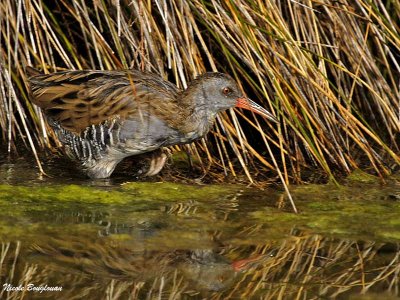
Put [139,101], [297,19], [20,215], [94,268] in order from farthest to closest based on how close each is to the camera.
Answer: [297,19], [139,101], [20,215], [94,268]

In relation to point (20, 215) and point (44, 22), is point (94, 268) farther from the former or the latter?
point (44, 22)

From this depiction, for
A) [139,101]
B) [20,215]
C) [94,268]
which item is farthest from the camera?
[139,101]

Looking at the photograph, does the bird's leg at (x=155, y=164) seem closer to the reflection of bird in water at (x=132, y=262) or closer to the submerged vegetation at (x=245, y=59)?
the submerged vegetation at (x=245, y=59)

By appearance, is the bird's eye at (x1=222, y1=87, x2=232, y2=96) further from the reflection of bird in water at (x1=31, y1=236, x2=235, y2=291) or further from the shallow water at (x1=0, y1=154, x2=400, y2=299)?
the reflection of bird in water at (x1=31, y1=236, x2=235, y2=291)

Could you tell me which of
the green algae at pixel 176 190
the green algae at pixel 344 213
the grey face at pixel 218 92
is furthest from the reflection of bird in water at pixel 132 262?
the grey face at pixel 218 92

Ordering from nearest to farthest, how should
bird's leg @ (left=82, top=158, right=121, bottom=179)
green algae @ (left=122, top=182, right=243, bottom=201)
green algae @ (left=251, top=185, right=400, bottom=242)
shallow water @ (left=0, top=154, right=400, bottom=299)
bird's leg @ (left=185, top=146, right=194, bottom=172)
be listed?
shallow water @ (left=0, top=154, right=400, bottom=299)
green algae @ (left=251, top=185, right=400, bottom=242)
green algae @ (left=122, top=182, right=243, bottom=201)
bird's leg @ (left=82, top=158, right=121, bottom=179)
bird's leg @ (left=185, top=146, right=194, bottom=172)

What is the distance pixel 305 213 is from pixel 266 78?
1063 millimetres

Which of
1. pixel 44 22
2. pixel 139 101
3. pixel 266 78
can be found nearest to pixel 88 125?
pixel 139 101

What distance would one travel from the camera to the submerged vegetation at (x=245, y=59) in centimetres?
525

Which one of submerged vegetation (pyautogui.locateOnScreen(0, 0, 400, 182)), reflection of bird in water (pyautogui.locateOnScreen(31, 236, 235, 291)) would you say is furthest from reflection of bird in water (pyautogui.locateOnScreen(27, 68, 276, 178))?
reflection of bird in water (pyautogui.locateOnScreen(31, 236, 235, 291))

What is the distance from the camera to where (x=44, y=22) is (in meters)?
5.42

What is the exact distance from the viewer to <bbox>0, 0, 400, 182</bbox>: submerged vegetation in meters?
5.25

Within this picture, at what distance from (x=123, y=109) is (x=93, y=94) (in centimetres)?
22

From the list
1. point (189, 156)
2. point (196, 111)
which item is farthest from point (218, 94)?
point (189, 156)
